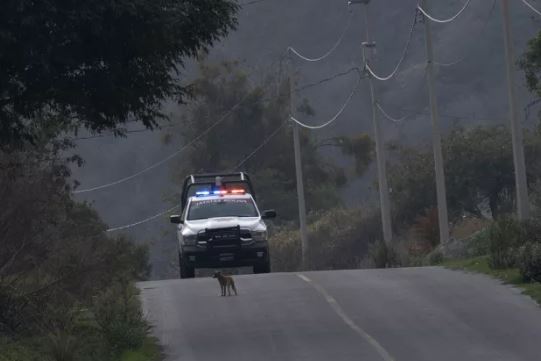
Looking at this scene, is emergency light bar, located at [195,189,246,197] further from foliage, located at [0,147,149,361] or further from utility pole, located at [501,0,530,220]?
foliage, located at [0,147,149,361]

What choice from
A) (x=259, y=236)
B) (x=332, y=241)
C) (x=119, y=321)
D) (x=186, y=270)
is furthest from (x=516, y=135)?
(x=332, y=241)

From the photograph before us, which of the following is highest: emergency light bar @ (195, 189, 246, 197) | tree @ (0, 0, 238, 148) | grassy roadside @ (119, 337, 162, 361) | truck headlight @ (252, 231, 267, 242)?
tree @ (0, 0, 238, 148)

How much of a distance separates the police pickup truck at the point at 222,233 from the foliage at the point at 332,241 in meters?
18.9

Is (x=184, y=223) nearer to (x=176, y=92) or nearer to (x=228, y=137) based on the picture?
(x=176, y=92)

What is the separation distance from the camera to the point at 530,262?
2017 centimetres

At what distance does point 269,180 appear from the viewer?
64.2 metres

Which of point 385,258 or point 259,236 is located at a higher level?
point 259,236

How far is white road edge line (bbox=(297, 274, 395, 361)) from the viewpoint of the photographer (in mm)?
14555

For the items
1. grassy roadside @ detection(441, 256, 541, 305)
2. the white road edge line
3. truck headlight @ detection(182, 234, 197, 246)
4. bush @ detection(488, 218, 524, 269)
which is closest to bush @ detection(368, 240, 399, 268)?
grassy roadside @ detection(441, 256, 541, 305)

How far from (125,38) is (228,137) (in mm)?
50435

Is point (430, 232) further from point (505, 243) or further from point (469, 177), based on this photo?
point (505, 243)

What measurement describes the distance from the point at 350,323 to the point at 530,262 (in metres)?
4.40

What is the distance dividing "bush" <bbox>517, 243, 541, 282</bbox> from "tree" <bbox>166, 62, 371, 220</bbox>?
4407 cm

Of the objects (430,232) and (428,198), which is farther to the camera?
(428,198)
